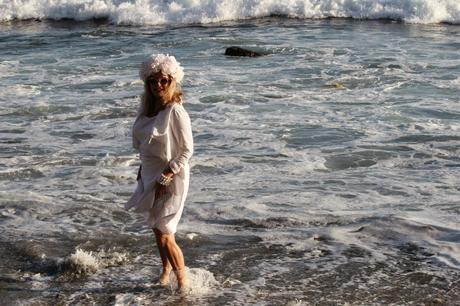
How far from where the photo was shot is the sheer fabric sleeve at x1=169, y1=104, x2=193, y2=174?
18.5ft

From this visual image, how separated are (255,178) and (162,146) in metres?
3.72

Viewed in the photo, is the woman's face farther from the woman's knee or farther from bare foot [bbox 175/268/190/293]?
bare foot [bbox 175/268/190/293]

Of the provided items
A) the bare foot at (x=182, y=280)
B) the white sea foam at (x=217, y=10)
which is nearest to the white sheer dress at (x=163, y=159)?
the bare foot at (x=182, y=280)

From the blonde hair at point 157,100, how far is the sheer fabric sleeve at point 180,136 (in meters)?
0.07

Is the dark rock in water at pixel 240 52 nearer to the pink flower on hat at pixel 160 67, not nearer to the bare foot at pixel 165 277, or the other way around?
the bare foot at pixel 165 277

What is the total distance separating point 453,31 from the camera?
24.4 m

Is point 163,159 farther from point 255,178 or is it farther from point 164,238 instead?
point 255,178

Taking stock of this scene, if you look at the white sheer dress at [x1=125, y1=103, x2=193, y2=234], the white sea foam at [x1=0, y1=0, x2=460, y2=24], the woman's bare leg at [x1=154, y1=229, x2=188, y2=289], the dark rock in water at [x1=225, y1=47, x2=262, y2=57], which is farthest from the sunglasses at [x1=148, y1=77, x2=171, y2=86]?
the white sea foam at [x1=0, y1=0, x2=460, y2=24]

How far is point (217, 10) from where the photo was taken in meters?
29.4

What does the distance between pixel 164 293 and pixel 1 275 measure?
1.34 m

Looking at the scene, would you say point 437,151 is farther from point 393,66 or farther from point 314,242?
point 393,66

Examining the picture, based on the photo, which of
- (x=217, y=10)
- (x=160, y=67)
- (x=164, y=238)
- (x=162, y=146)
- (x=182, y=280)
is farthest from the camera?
(x=217, y=10)

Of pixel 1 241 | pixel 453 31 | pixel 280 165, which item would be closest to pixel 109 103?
pixel 280 165

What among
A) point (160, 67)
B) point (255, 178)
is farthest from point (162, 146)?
point (255, 178)
